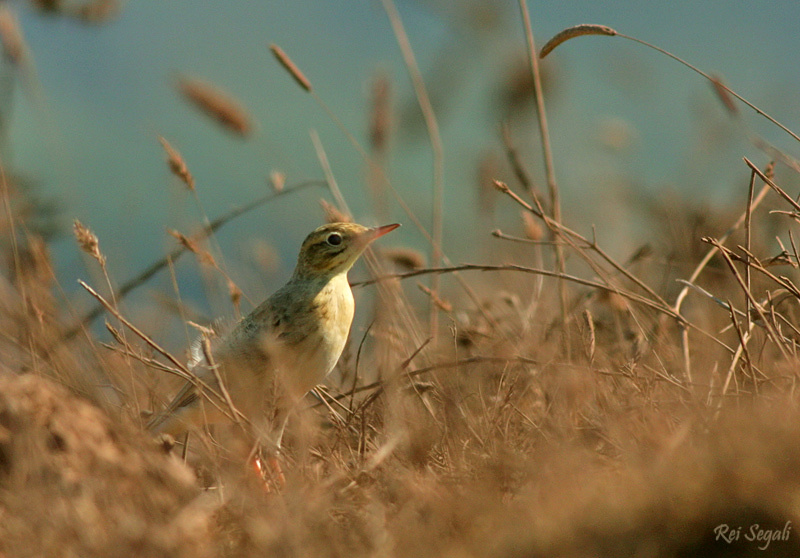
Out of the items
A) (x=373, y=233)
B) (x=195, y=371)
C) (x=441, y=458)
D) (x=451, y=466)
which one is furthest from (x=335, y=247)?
(x=451, y=466)

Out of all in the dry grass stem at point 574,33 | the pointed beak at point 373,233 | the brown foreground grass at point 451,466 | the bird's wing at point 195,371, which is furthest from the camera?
the pointed beak at point 373,233

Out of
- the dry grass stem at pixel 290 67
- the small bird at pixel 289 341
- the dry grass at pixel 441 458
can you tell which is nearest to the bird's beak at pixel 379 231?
the small bird at pixel 289 341

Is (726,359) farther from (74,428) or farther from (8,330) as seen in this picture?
(8,330)

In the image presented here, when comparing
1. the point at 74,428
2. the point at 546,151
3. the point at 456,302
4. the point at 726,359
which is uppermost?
the point at 546,151

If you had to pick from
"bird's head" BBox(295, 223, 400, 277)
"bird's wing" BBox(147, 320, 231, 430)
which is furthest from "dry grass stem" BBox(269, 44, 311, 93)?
"bird's wing" BBox(147, 320, 231, 430)

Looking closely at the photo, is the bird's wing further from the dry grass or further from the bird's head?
the bird's head

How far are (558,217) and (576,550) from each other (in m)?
2.54

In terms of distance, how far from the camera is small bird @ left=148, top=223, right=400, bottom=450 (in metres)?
3.70

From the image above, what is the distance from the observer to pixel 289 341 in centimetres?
382

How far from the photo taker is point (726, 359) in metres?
3.40

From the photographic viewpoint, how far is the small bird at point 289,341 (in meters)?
3.70

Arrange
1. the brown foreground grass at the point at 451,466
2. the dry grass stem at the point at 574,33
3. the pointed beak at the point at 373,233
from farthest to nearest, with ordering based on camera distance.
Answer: the pointed beak at the point at 373,233
the dry grass stem at the point at 574,33
the brown foreground grass at the point at 451,466

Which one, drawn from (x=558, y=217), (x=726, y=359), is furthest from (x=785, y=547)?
(x=558, y=217)

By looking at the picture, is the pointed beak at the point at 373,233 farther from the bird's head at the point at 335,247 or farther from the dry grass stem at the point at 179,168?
the dry grass stem at the point at 179,168
